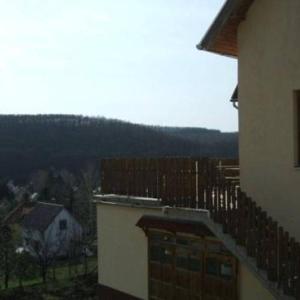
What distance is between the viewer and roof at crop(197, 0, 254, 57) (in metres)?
12.4

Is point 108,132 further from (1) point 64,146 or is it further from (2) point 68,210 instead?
(2) point 68,210

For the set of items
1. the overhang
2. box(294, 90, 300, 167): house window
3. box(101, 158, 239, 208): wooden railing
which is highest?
box(294, 90, 300, 167): house window

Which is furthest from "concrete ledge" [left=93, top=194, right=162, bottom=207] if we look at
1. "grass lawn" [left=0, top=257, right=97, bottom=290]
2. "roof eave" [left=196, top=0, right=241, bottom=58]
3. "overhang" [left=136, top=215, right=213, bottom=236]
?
"grass lawn" [left=0, top=257, right=97, bottom=290]

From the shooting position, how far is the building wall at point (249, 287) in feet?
39.7

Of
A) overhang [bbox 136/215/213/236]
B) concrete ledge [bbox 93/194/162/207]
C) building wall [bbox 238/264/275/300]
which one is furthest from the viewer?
concrete ledge [bbox 93/194/162/207]

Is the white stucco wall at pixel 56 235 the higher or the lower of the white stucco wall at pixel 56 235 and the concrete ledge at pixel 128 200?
the lower

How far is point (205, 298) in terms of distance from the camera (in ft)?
44.9

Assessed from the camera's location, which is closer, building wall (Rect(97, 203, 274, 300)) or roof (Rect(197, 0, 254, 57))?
roof (Rect(197, 0, 254, 57))

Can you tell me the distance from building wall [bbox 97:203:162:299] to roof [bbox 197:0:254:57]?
174 inches

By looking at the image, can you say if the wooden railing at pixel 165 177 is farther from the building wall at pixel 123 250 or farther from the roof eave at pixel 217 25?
the roof eave at pixel 217 25

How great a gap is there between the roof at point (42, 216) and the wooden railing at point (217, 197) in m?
54.3

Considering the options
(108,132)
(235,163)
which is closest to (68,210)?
(108,132)

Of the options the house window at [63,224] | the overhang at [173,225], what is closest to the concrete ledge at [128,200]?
the overhang at [173,225]

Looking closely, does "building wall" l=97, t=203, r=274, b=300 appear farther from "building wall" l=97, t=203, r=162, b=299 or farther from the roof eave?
the roof eave
